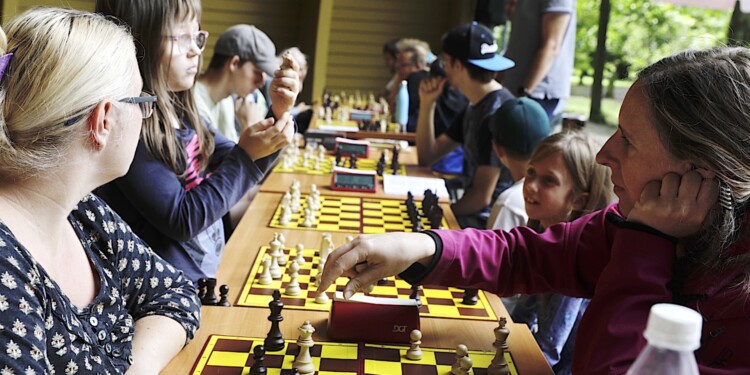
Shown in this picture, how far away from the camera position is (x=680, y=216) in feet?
4.64

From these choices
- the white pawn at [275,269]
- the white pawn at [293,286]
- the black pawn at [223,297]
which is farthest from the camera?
the white pawn at [275,269]

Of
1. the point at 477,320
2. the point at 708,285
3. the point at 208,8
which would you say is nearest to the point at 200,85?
the point at 477,320

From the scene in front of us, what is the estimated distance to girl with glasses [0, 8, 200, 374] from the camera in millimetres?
1277

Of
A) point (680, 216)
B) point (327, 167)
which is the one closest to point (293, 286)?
point (680, 216)

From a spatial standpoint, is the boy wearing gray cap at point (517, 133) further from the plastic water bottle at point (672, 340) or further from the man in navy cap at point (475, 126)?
the plastic water bottle at point (672, 340)

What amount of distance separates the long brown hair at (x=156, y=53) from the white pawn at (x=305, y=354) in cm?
92

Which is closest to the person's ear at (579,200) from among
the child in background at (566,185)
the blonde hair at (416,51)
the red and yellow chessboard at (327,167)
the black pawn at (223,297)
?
the child in background at (566,185)

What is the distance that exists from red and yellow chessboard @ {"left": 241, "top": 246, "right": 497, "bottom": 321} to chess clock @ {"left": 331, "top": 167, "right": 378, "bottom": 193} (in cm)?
124

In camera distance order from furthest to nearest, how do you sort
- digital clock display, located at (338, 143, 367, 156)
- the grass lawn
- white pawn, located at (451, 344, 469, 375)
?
the grass lawn → digital clock display, located at (338, 143, 367, 156) → white pawn, located at (451, 344, 469, 375)

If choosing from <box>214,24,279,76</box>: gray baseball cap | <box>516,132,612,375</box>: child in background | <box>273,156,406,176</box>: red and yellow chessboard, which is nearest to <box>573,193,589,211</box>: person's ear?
<box>516,132,612,375</box>: child in background

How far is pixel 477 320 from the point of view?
77.7 inches

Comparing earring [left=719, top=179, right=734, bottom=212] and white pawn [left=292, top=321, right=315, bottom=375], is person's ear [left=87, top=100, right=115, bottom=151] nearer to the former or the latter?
white pawn [left=292, top=321, right=315, bottom=375]

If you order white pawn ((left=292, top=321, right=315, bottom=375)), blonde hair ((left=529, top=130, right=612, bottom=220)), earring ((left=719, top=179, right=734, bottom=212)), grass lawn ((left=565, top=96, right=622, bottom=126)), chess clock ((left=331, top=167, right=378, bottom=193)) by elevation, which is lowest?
grass lawn ((left=565, top=96, right=622, bottom=126))

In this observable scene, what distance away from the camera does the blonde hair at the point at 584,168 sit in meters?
2.63
